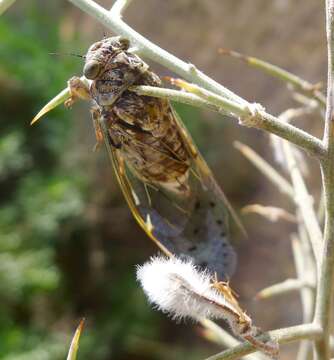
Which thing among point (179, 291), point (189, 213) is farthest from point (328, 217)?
point (189, 213)

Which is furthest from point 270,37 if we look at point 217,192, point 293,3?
point 217,192

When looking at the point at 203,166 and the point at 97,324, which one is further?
the point at 97,324

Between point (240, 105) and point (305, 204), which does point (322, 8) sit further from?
point (240, 105)

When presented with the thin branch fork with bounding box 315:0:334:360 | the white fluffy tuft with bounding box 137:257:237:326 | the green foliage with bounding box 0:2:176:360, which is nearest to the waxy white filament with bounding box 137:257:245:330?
the white fluffy tuft with bounding box 137:257:237:326

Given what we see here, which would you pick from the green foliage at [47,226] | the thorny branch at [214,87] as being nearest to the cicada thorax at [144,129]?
the thorny branch at [214,87]

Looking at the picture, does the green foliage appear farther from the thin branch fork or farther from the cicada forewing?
the thin branch fork
